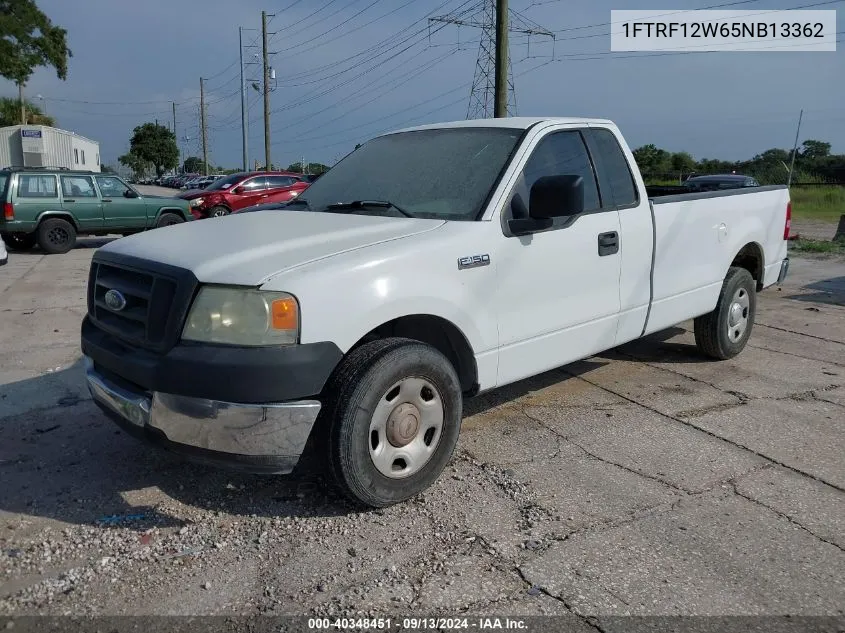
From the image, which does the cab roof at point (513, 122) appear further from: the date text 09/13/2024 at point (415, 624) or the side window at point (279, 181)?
the side window at point (279, 181)

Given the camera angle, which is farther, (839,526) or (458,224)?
(458,224)

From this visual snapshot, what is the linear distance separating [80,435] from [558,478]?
2878 millimetres

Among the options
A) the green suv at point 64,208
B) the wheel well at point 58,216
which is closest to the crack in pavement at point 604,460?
the green suv at point 64,208

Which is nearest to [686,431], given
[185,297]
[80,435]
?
[185,297]

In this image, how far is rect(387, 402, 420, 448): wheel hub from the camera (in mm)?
3389

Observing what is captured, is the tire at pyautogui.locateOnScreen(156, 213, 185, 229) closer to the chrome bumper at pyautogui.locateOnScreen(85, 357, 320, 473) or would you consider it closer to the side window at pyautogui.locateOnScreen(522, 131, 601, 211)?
the side window at pyautogui.locateOnScreen(522, 131, 601, 211)

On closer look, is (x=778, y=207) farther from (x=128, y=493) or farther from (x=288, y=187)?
(x=288, y=187)

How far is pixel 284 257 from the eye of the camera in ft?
10.7

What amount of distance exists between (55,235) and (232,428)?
13759 millimetres

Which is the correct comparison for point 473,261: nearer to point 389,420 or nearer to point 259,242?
point 389,420

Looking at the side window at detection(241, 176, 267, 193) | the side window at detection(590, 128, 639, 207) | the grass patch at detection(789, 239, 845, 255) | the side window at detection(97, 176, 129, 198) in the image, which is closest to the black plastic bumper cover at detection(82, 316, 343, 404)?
the side window at detection(590, 128, 639, 207)

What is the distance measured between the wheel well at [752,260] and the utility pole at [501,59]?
37.3ft

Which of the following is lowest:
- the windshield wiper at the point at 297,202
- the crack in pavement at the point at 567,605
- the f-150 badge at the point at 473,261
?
the crack in pavement at the point at 567,605

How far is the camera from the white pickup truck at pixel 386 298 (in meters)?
3.07
